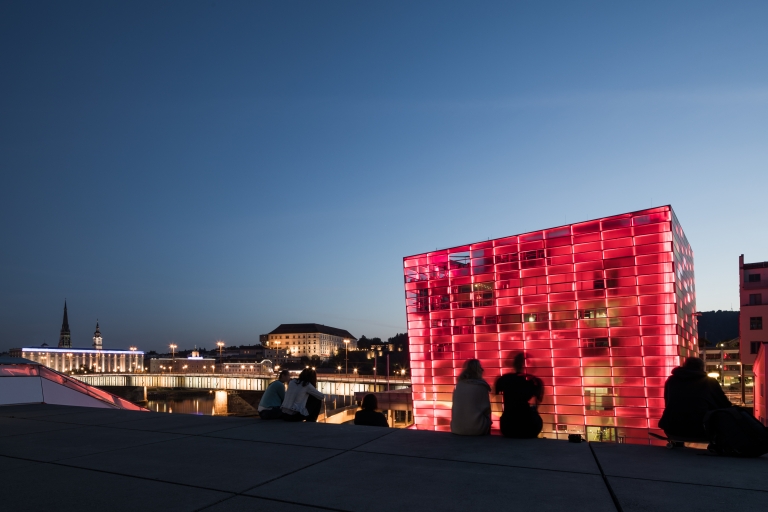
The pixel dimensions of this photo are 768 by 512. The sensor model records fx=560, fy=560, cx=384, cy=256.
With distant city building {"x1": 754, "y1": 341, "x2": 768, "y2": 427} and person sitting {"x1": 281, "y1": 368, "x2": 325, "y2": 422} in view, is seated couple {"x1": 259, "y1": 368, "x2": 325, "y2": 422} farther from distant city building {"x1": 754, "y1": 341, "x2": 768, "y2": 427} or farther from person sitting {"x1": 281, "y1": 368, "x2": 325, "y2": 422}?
distant city building {"x1": 754, "y1": 341, "x2": 768, "y2": 427}

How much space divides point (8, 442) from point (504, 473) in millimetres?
8177

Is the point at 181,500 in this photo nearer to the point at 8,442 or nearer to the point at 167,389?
the point at 8,442

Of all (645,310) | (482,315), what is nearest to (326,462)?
A: (645,310)

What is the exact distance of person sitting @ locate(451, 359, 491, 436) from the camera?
29.8ft

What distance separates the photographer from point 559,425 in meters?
42.8

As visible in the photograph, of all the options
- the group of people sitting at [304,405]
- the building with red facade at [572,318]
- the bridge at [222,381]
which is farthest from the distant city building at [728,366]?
the group of people sitting at [304,405]

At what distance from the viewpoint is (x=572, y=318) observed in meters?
44.0

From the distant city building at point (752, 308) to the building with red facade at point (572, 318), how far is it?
1091 centimetres

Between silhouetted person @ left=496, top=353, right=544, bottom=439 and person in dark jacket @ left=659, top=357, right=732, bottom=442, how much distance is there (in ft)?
6.16

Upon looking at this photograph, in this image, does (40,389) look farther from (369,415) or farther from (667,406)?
(667,406)

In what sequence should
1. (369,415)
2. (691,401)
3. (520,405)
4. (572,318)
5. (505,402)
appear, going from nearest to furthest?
(691,401), (520,405), (505,402), (369,415), (572,318)

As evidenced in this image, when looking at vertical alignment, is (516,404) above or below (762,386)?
above

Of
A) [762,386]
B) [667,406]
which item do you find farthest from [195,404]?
[667,406]

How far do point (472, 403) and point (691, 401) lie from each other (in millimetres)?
3163
